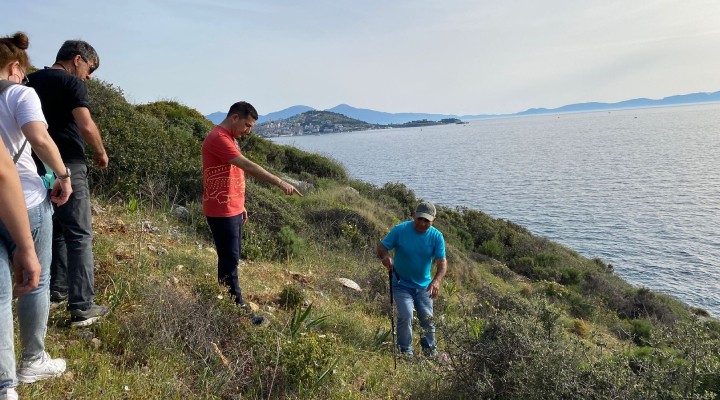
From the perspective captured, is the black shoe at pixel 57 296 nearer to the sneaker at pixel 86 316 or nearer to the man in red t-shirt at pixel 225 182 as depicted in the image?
the sneaker at pixel 86 316

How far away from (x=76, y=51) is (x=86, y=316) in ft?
6.27

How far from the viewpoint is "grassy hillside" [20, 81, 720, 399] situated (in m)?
2.75

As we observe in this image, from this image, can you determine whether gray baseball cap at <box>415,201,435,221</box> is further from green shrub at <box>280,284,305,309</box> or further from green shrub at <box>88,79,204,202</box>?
green shrub at <box>88,79,204,202</box>

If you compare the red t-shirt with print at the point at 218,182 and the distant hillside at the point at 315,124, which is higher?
the distant hillside at the point at 315,124

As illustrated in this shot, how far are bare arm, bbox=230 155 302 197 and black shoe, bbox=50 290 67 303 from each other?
1651 millimetres

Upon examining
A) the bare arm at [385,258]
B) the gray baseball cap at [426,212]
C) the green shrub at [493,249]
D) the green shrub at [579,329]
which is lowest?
the green shrub at [493,249]

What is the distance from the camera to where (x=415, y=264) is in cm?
478

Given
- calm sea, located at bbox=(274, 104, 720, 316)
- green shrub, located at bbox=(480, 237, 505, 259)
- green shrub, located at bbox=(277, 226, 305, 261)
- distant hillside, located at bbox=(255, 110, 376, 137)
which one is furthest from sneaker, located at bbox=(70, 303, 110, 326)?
distant hillside, located at bbox=(255, 110, 376, 137)

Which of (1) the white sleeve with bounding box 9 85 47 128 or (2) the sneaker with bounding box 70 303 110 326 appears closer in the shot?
(1) the white sleeve with bounding box 9 85 47 128

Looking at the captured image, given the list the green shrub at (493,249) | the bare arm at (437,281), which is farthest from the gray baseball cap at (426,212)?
the green shrub at (493,249)

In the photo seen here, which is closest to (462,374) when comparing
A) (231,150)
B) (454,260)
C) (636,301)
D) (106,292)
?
(231,150)

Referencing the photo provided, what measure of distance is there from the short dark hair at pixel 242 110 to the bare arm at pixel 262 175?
424mm

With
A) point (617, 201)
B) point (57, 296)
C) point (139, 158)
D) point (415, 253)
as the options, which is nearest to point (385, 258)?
point (415, 253)

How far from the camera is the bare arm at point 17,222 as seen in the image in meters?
1.78
